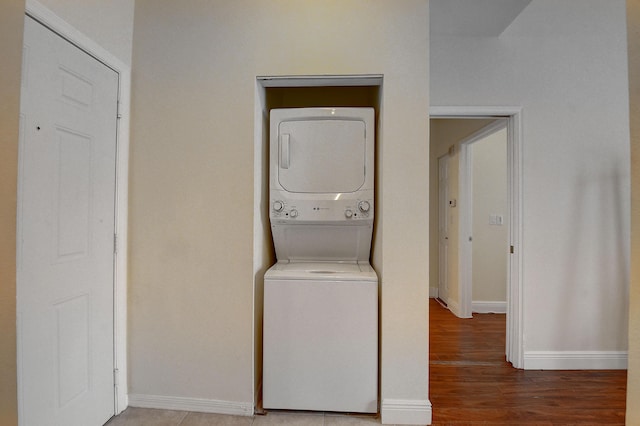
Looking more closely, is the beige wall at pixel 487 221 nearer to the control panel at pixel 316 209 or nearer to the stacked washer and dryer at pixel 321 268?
the stacked washer and dryer at pixel 321 268

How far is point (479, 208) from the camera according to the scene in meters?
4.27

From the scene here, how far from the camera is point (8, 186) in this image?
751mm

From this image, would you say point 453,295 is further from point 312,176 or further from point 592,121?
point 312,176

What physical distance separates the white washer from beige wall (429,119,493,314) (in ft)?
7.82

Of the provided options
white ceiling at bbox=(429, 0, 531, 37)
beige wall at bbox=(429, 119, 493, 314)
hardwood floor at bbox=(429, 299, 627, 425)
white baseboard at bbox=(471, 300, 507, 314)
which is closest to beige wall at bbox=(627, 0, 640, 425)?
hardwood floor at bbox=(429, 299, 627, 425)

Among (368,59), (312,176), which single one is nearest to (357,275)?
(312,176)

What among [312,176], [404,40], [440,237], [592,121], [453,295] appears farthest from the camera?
[440,237]

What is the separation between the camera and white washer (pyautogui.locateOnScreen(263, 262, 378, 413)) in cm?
191

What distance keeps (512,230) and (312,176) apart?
171 centimetres

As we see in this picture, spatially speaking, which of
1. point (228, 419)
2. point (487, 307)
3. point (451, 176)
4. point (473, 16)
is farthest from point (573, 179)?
point (228, 419)

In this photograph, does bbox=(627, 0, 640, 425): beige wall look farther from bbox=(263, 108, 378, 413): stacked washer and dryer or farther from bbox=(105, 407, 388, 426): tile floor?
bbox=(105, 407, 388, 426): tile floor

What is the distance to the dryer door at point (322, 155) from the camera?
212 centimetres

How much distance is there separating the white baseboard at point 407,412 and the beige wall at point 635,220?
1258 millimetres

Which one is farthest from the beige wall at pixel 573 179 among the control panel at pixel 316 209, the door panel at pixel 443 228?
the door panel at pixel 443 228
